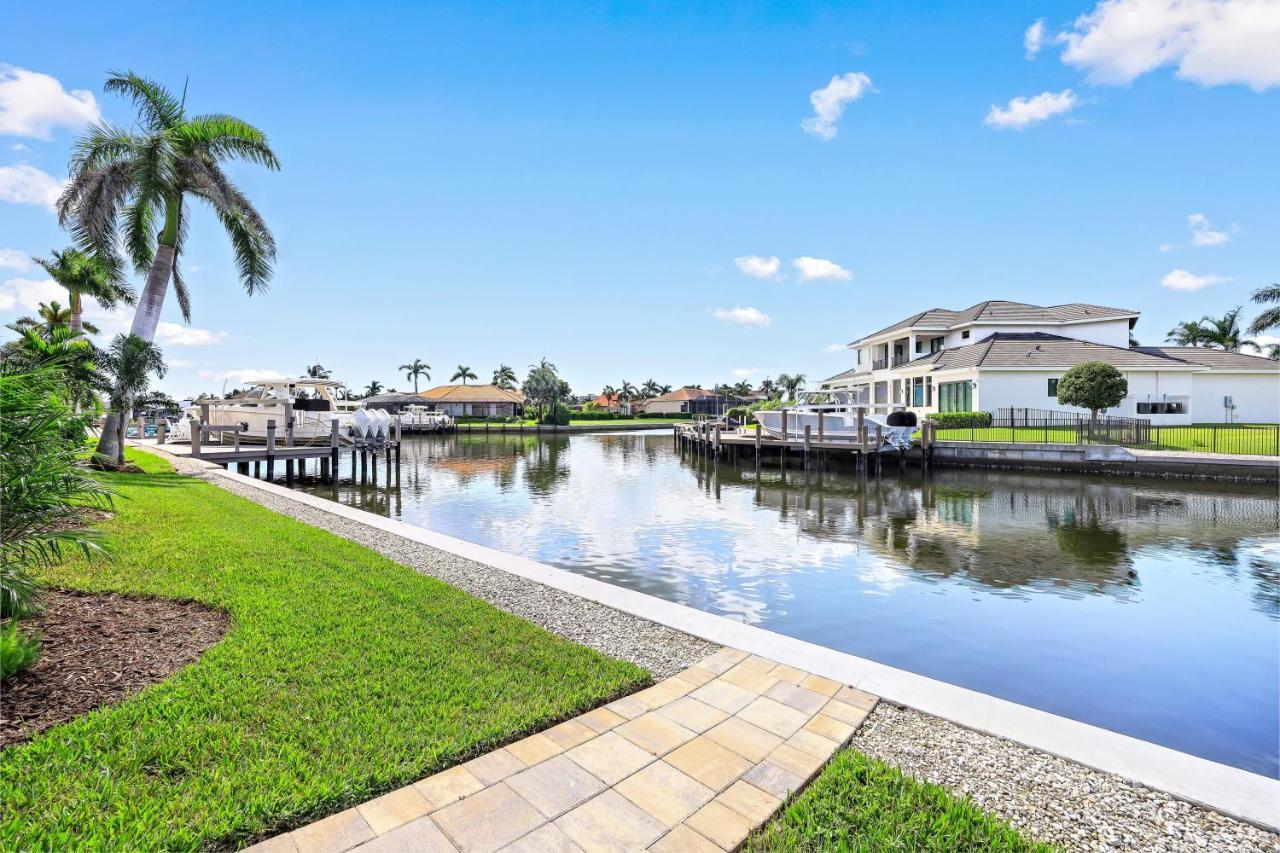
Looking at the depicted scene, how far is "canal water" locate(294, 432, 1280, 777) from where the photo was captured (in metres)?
5.72

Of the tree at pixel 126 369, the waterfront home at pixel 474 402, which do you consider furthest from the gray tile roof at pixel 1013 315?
the waterfront home at pixel 474 402

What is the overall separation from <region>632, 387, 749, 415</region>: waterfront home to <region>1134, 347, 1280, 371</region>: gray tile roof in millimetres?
59288

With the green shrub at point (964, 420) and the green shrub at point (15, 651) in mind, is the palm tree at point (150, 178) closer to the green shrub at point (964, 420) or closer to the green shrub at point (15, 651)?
the green shrub at point (15, 651)

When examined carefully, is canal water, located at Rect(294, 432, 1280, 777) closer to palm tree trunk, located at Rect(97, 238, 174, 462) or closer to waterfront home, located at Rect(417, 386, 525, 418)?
palm tree trunk, located at Rect(97, 238, 174, 462)

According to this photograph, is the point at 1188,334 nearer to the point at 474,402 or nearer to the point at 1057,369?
the point at 1057,369

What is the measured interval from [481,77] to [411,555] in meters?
13.6

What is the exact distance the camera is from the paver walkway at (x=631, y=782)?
265 centimetres

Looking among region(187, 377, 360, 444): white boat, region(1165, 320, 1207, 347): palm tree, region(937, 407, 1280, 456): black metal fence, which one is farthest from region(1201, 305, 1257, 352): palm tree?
region(187, 377, 360, 444): white boat

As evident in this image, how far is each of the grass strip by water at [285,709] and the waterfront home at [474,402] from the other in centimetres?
6957

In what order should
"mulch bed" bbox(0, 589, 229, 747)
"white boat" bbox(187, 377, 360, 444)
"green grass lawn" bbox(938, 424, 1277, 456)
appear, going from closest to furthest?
"mulch bed" bbox(0, 589, 229, 747)
"green grass lawn" bbox(938, 424, 1277, 456)
"white boat" bbox(187, 377, 360, 444)

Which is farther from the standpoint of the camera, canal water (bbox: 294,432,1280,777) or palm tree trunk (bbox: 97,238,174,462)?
palm tree trunk (bbox: 97,238,174,462)

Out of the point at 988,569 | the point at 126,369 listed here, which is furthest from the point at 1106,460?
the point at 126,369

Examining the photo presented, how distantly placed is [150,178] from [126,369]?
4749mm

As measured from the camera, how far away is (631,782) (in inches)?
122
